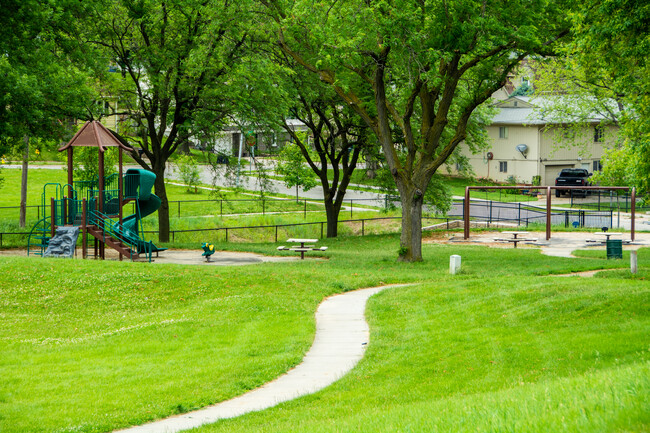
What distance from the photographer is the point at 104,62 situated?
2764 cm

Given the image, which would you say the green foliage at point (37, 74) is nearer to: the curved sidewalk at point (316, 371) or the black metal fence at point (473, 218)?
the black metal fence at point (473, 218)

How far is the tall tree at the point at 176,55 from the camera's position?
89.1 ft

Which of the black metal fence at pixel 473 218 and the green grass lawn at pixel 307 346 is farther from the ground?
the black metal fence at pixel 473 218

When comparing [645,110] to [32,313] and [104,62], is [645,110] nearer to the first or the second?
[32,313]

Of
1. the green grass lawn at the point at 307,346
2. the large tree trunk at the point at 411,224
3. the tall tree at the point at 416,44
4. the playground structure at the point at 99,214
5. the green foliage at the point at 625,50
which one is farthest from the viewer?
the large tree trunk at the point at 411,224

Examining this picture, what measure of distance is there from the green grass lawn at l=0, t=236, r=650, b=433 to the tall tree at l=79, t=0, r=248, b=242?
10296mm

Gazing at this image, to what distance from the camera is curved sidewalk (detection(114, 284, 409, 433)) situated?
29.5ft

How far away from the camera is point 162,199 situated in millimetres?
30562

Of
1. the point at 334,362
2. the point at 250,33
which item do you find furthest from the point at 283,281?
the point at 250,33

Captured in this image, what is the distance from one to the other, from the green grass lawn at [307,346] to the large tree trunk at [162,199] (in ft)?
35.2

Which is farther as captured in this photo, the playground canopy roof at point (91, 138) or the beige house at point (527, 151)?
the beige house at point (527, 151)

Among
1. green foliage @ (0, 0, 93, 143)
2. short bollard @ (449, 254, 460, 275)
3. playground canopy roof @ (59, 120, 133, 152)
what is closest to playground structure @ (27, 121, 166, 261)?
playground canopy roof @ (59, 120, 133, 152)

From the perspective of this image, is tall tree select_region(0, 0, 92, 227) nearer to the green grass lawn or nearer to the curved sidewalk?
the green grass lawn

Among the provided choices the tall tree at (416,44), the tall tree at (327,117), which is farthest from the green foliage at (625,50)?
the tall tree at (327,117)
